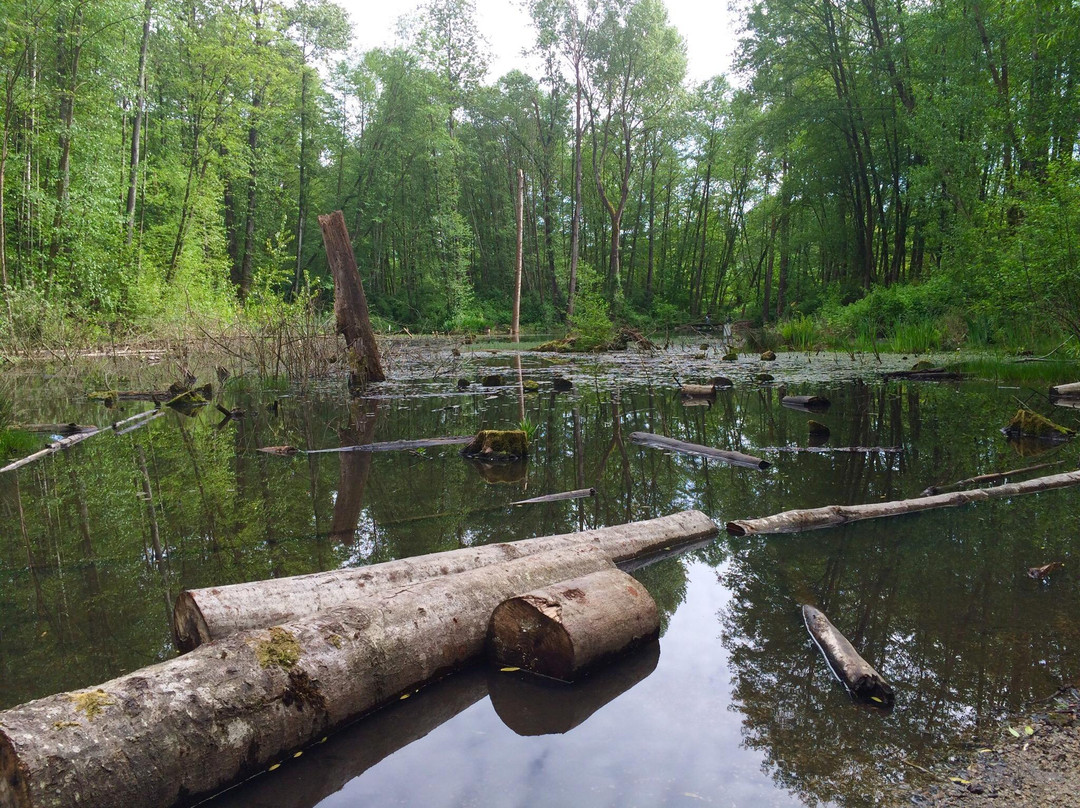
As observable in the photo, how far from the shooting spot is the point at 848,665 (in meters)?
2.43

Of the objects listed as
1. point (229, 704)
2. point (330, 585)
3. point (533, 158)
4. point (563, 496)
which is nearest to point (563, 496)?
point (563, 496)

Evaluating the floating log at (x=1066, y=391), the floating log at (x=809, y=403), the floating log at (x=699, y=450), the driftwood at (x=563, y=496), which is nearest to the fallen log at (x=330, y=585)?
the driftwood at (x=563, y=496)

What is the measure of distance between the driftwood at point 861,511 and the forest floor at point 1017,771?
188 centimetres

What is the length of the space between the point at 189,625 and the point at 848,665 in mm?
2527

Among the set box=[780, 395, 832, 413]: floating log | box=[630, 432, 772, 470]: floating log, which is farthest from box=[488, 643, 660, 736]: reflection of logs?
box=[780, 395, 832, 413]: floating log

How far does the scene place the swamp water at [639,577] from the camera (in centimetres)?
208

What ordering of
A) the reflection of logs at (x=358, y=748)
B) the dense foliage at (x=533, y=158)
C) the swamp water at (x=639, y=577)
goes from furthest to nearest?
1. the dense foliage at (x=533, y=158)
2. the swamp water at (x=639, y=577)
3. the reflection of logs at (x=358, y=748)

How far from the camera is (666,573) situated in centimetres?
364

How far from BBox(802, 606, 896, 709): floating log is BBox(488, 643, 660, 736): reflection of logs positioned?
27.6 inches

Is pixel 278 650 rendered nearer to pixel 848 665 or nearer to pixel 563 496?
pixel 848 665

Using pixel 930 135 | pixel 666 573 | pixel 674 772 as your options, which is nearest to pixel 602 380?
pixel 666 573

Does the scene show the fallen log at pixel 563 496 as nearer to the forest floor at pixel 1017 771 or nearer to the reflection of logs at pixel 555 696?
the reflection of logs at pixel 555 696

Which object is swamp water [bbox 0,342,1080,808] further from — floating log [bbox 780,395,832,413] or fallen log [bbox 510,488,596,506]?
floating log [bbox 780,395,832,413]

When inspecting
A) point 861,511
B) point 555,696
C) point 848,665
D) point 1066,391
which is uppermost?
point 1066,391
